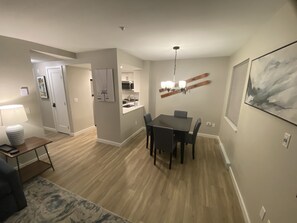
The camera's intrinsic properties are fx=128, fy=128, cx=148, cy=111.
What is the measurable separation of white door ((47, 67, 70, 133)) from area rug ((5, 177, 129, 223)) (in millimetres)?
2396

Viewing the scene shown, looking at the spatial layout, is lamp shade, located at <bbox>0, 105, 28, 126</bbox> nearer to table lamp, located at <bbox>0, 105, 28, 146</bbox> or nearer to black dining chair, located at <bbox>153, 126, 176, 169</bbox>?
table lamp, located at <bbox>0, 105, 28, 146</bbox>

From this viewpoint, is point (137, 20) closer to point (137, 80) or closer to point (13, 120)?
point (13, 120)

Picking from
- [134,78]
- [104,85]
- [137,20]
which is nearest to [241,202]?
[137,20]

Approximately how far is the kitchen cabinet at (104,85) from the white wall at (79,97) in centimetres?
106

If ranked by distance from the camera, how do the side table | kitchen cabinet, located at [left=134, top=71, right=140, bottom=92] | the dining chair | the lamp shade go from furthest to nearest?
1. kitchen cabinet, located at [left=134, top=71, right=140, bottom=92]
2. the dining chair
3. the side table
4. the lamp shade

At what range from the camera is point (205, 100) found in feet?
13.4

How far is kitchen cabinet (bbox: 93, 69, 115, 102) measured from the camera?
3.17 metres

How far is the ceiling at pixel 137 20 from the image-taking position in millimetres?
1313

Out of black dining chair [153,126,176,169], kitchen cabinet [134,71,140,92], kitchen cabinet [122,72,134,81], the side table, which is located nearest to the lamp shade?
the side table

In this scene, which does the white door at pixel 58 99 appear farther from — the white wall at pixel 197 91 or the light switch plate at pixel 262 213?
the light switch plate at pixel 262 213

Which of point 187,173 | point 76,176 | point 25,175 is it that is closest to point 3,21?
point 25,175

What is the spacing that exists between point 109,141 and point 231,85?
3.62m

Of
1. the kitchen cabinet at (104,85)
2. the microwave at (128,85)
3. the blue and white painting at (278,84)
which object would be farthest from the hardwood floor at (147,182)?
the microwave at (128,85)

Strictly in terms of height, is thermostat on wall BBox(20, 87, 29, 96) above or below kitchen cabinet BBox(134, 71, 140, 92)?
below
